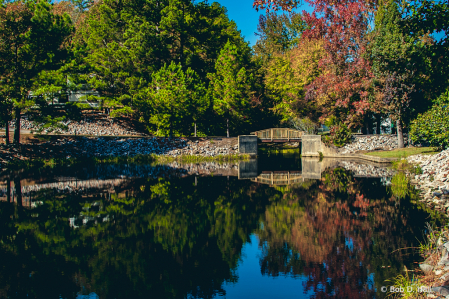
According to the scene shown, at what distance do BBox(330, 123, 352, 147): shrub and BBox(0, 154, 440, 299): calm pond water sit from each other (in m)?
21.4

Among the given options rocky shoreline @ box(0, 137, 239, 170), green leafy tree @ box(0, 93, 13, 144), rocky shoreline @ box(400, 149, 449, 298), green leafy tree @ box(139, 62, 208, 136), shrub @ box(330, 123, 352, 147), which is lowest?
rocky shoreline @ box(400, 149, 449, 298)

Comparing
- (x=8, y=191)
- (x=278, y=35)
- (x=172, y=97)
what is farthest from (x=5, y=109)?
(x=278, y=35)

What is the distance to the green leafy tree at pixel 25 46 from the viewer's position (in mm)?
29594

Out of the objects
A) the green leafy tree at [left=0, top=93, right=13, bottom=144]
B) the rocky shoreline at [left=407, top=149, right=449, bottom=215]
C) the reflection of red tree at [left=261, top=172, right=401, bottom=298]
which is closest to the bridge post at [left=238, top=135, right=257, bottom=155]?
the rocky shoreline at [left=407, top=149, right=449, bottom=215]

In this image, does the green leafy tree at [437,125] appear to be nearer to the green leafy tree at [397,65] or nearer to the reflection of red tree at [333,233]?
the green leafy tree at [397,65]

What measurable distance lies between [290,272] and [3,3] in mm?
33932

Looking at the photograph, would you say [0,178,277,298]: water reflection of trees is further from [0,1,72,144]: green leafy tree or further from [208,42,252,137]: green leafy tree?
[208,42,252,137]: green leafy tree

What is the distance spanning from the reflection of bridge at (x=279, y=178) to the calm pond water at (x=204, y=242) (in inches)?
138

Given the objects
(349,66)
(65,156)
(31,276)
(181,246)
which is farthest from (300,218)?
(349,66)

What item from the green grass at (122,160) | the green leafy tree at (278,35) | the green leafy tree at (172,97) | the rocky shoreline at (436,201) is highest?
the green leafy tree at (278,35)

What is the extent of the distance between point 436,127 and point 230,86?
22788mm

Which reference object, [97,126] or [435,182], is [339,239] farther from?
[97,126]

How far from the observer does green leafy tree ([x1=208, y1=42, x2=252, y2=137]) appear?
40.6 metres

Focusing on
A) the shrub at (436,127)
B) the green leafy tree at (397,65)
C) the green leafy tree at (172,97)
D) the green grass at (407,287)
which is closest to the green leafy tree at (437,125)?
the shrub at (436,127)
